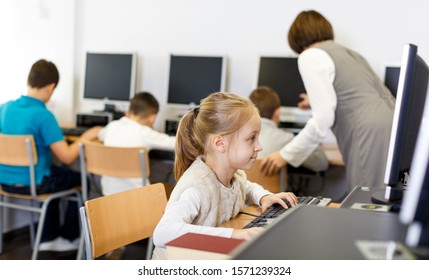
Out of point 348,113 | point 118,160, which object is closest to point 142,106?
point 118,160

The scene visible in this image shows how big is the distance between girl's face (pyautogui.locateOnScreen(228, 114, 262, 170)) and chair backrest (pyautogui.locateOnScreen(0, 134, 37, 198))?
1.40 metres

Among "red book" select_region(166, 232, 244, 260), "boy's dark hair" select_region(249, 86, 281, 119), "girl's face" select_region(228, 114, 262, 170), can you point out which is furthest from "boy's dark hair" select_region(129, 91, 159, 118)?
"red book" select_region(166, 232, 244, 260)

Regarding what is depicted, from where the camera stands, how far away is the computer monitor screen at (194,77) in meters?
3.14

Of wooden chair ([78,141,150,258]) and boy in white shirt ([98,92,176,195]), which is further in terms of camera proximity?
boy in white shirt ([98,92,176,195])

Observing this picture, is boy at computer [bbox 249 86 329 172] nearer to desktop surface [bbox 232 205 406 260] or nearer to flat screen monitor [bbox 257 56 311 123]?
flat screen monitor [bbox 257 56 311 123]

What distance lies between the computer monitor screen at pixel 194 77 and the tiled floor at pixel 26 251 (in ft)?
2.94

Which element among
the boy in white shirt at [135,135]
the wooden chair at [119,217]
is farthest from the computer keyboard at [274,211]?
the boy in white shirt at [135,135]

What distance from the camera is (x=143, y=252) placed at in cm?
299

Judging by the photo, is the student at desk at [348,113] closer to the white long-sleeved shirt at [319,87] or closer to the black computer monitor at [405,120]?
the white long-sleeved shirt at [319,87]

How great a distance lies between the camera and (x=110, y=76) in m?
3.39

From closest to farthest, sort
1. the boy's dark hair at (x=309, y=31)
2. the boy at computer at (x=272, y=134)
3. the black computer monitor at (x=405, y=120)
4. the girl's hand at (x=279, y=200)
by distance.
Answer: the black computer monitor at (x=405, y=120) → the girl's hand at (x=279, y=200) → the boy's dark hair at (x=309, y=31) → the boy at computer at (x=272, y=134)

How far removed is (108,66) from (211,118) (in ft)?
7.05

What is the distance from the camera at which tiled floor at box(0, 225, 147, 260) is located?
284 cm

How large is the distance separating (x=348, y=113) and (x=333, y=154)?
0.63 m
